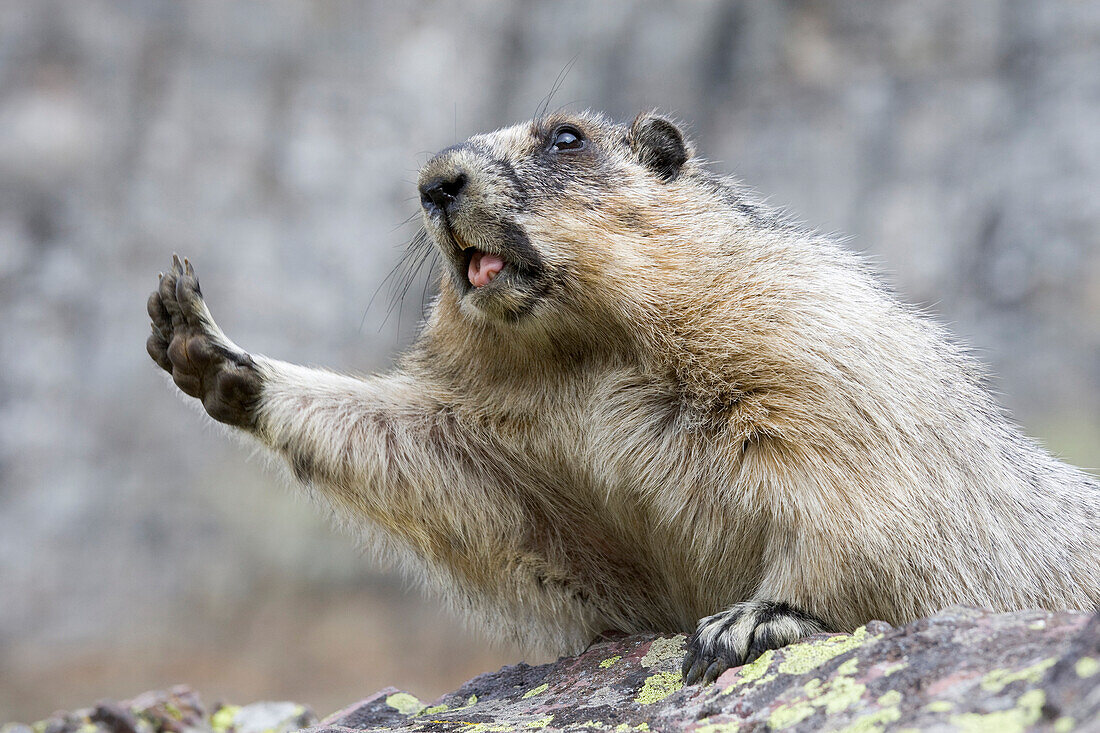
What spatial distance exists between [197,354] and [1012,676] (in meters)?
3.26

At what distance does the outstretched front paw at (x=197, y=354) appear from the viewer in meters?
4.30

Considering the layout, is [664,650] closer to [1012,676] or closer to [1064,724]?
[1012,676]

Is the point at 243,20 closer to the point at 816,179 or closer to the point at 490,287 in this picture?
the point at 816,179

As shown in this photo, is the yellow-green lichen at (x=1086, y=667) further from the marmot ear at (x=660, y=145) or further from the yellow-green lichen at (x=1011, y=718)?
the marmot ear at (x=660, y=145)

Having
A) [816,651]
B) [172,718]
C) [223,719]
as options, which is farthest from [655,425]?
[223,719]

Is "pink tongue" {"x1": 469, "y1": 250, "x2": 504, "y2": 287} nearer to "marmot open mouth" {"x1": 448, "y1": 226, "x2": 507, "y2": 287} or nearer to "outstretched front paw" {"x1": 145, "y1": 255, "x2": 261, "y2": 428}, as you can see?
"marmot open mouth" {"x1": 448, "y1": 226, "x2": 507, "y2": 287}

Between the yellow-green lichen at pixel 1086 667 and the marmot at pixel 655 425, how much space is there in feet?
4.36

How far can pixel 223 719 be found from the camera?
5719mm

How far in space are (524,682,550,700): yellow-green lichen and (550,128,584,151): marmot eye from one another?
2.24m

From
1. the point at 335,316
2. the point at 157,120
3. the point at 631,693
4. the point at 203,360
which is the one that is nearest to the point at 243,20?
the point at 157,120

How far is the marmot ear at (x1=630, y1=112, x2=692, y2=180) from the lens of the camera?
491cm

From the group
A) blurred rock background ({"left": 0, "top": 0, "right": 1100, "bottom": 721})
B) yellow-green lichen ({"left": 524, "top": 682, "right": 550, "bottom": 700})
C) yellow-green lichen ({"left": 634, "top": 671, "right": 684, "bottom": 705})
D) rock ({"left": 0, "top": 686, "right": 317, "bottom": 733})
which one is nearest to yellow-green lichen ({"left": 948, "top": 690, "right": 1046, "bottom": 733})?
yellow-green lichen ({"left": 634, "top": 671, "right": 684, "bottom": 705})

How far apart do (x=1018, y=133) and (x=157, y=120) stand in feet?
33.0

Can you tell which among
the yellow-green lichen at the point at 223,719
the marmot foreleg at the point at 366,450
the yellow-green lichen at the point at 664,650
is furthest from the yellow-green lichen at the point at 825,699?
the yellow-green lichen at the point at 223,719
